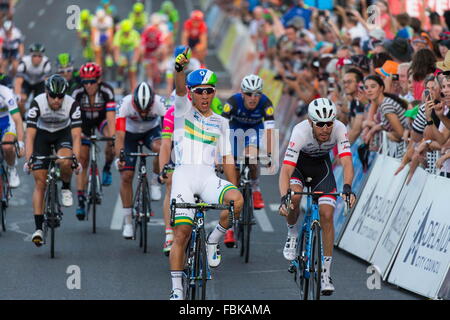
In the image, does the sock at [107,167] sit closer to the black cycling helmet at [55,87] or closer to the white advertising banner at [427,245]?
the black cycling helmet at [55,87]

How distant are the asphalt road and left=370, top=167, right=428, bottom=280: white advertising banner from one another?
11.3 inches

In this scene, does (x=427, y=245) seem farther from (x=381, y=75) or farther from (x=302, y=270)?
(x=381, y=75)

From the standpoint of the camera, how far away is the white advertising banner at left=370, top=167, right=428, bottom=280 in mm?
12461

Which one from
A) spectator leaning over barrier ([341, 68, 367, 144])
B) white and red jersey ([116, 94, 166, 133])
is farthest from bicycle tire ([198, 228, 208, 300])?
spectator leaning over barrier ([341, 68, 367, 144])

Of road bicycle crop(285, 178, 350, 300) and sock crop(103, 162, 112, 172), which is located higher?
sock crop(103, 162, 112, 172)

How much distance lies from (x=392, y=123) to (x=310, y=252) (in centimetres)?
364

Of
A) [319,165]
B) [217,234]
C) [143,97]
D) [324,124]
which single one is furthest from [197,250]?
[143,97]

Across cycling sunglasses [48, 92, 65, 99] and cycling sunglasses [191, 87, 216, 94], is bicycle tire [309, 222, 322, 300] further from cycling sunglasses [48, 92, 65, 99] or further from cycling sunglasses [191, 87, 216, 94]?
cycling sunglasses [48, 92, 65, 99]

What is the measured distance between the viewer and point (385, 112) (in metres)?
14.1

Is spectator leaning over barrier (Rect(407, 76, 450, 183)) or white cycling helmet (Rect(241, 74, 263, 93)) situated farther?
white cycling helmet (Rect(241, 74, 263, 93))

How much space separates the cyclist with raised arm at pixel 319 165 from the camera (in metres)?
10.9

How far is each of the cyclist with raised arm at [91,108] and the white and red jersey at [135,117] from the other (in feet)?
2.02

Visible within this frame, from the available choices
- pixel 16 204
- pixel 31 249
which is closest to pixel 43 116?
pixel 31 249

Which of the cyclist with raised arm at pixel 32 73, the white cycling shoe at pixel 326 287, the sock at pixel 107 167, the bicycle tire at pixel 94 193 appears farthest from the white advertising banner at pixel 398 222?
the cyclist with raised arm at pixel 32 73
